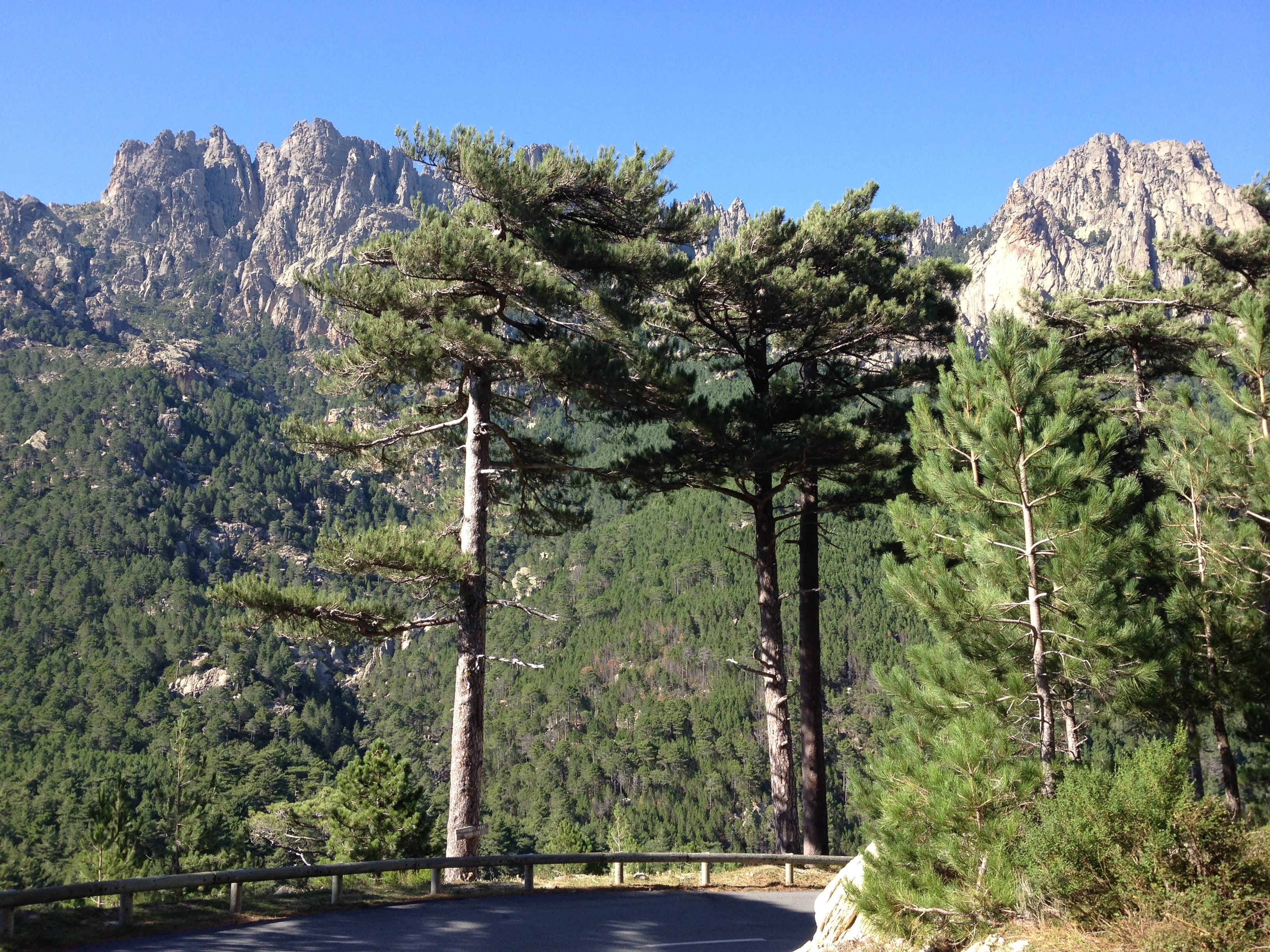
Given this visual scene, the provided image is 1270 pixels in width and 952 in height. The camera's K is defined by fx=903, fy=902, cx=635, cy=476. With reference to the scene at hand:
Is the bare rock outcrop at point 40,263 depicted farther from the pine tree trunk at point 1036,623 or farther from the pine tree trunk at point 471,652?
the pine tree trunk at point 1036,623

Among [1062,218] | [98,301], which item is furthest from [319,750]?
[1062,218]

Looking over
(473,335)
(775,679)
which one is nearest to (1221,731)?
(775,679)

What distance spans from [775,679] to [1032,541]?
267 inches

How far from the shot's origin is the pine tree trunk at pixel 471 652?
1076 centimetres

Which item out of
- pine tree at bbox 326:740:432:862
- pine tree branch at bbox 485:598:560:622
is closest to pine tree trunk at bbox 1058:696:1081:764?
pine tree branch at bbox 485:598:560:622

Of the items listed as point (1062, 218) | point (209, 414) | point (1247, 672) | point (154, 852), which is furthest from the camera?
point (1062, 218)

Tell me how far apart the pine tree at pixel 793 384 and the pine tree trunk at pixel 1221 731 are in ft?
15.2

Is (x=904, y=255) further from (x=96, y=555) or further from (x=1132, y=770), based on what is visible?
(x=96, y=555)

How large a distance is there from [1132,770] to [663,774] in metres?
85.9

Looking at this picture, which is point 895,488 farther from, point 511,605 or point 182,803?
point 182,803

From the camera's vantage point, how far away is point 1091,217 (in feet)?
619

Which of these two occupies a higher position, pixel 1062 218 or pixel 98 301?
pixel 1062 218

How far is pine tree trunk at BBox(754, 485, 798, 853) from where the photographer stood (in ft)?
41.2

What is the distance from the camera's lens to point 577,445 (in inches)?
513
